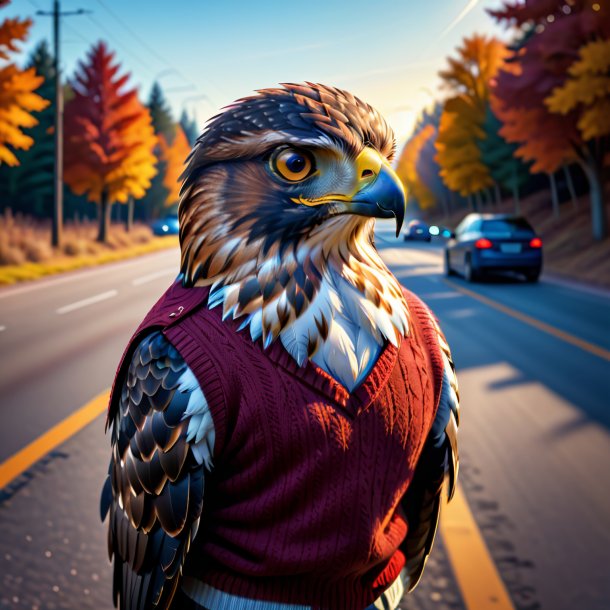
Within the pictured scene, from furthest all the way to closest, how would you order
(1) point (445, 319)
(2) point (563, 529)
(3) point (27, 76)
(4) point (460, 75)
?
(4) point (460, 75) < (3) point (27, 76) < (1) point (445, 319) < (2) point (563, 529)

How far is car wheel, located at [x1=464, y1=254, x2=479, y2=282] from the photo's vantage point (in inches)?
529

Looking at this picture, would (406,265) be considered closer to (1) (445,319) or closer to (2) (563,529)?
(1) (445,319)

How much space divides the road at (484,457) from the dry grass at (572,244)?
9.60ft

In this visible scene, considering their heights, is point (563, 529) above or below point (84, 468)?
above

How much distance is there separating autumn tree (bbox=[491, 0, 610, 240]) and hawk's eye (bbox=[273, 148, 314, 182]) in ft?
54.5

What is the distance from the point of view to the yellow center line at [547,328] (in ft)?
22.5

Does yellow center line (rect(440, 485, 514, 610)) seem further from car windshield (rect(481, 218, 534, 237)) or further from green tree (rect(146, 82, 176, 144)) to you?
green tree (rect(146, 82, 176, 144))

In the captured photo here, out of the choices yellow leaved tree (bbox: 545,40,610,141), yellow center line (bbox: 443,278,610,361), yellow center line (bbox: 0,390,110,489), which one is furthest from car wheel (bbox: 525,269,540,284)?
yellow center line (bbox: 0,390,110,489)

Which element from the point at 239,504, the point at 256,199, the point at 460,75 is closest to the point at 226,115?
the point at 256,199

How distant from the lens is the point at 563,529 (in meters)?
3.03

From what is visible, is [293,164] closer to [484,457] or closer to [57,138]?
[484,457]

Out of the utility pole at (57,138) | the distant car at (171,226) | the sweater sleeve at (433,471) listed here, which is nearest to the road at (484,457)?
the sweater sleeve at (433,471)

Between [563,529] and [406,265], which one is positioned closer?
[563,529]

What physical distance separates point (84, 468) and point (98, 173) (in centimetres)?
2904
